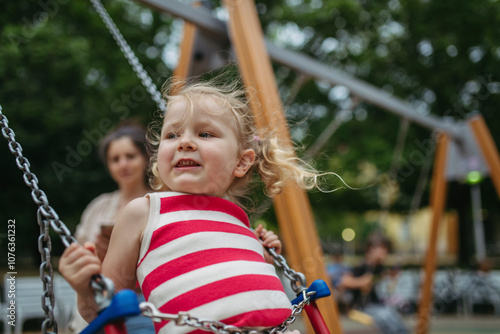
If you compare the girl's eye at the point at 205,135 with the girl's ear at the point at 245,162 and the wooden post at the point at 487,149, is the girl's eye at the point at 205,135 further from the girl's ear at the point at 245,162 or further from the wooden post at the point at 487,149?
the wooden post at the point at 487,149

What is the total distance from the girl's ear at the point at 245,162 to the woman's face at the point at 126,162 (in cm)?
116

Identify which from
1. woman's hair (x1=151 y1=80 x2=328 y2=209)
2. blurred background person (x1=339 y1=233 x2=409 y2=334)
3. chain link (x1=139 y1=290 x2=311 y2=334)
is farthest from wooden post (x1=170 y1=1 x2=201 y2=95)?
blurred background person (x1=339 y1=233 x2=409 y2=334)

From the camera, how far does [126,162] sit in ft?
8.25

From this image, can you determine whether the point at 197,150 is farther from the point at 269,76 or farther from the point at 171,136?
the point at 269,76

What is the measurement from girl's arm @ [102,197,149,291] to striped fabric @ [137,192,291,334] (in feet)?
0.07

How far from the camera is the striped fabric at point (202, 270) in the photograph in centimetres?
116

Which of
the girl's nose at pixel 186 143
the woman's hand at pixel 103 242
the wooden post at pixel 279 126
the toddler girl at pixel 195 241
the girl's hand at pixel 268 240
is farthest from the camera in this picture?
the wooden post at pixel 279 126

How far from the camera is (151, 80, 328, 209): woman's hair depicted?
144cm

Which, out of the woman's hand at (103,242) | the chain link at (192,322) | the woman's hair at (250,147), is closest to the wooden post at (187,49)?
the woman's hand at (103,242)

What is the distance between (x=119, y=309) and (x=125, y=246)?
0.93 feet

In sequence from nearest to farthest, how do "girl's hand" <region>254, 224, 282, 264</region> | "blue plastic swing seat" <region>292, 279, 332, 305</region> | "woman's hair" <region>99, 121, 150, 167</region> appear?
1. "blue plastic swing seat" <region>292, 279, 332, 305</region>
2. "girl's hand" <region>254, 224, 282, 264</region>
3. "woman's hair" <region>99, 121, 150, 167</region>

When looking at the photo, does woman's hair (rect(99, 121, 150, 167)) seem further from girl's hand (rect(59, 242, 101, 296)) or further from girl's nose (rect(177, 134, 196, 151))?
girl's hand (rect(59, 242, 101, 296))

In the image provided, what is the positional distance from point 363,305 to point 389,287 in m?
1.70

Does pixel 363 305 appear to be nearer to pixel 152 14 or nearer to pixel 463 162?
pixel 463 162
